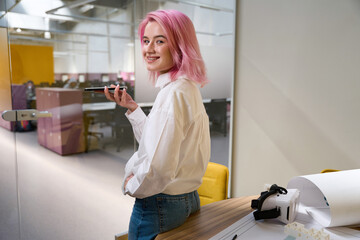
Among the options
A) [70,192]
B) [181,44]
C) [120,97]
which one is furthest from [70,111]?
[181,44]

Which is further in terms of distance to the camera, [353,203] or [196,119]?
[353,203]

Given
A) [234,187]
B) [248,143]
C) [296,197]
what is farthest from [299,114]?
[296,197]

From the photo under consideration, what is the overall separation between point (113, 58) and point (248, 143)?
1.83m

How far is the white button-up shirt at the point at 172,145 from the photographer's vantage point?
1.20 metres

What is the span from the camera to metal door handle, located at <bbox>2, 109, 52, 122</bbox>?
7.45 feet

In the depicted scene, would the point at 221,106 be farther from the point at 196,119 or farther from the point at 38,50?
the point at 196,119

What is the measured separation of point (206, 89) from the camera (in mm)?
3773

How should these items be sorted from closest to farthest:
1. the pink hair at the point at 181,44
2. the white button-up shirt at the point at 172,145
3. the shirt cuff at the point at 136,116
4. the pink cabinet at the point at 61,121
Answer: the white button-up shirt at the point at 172,145, the pink hair at the point at 181,44, the shirt cuff at the point at 136,116, the pink cabinet at the point at 61,121

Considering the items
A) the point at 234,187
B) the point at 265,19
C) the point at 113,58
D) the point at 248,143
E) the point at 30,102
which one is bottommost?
the point at 234,187

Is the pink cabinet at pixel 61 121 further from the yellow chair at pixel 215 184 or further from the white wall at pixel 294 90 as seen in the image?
the white wall at pixel 294 90

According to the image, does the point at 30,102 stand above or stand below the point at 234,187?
above

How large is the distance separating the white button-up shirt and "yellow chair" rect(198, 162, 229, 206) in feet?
3.03

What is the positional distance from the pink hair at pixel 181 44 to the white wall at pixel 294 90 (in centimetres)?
201

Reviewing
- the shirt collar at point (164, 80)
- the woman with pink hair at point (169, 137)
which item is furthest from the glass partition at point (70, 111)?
the shirt collar at point (164, 80)
